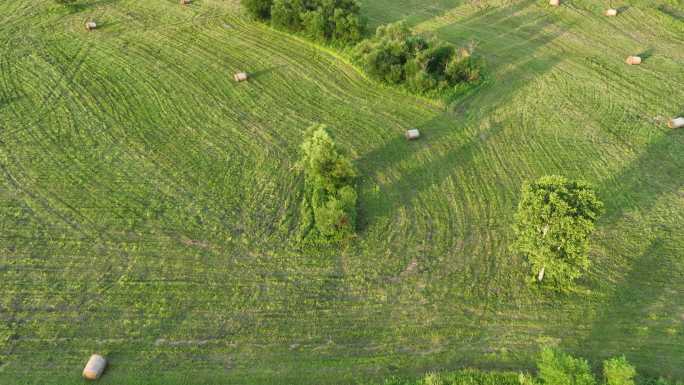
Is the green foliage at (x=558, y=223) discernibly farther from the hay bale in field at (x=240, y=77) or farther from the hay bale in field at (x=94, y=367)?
the hay bale in field at (x=240, y=77)

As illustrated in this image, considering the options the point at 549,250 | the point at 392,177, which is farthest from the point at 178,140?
the point at 549,250

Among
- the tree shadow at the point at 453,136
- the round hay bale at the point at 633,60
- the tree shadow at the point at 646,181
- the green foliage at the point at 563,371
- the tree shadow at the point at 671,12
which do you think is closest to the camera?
the green foliage at the point at 563,371

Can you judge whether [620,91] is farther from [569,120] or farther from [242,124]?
[242,124]

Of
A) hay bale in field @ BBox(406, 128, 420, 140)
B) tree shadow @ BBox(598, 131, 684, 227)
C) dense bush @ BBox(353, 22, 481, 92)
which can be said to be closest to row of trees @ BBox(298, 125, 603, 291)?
tree shadow @ BBox(598, 131, 684, 227)

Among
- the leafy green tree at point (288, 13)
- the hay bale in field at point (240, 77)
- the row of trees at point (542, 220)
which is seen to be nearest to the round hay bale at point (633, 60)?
the row of trees at point (542, 220)

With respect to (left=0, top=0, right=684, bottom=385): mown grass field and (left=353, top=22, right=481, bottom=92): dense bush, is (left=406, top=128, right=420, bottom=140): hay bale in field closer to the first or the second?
(left=0, top=0, right=684, bottom=385): mown grass field

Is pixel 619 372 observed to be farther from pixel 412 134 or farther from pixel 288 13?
pixel 288 13
